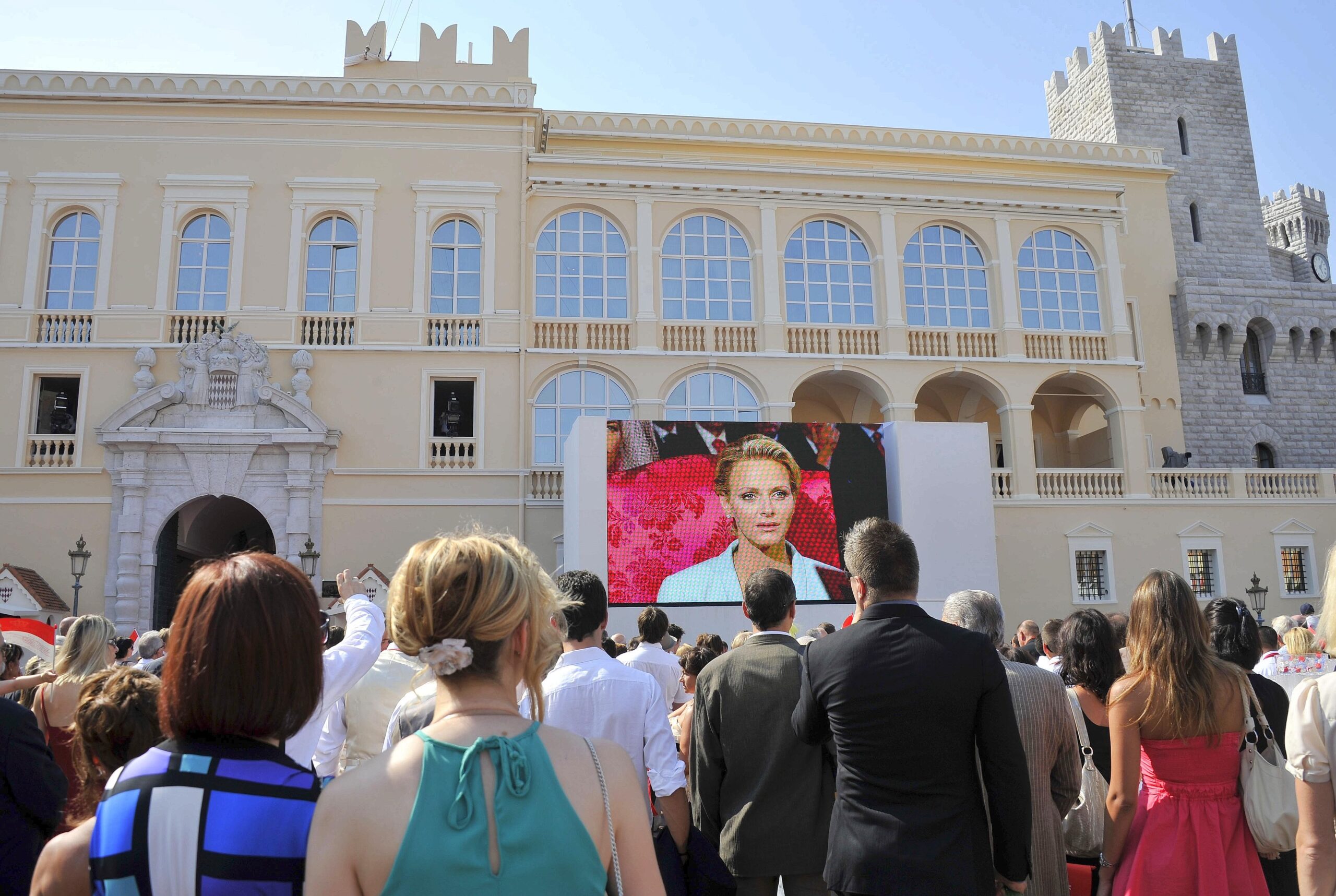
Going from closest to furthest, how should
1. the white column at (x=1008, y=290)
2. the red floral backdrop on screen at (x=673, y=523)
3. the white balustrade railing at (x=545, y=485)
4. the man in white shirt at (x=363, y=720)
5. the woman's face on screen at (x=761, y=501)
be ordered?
1. the man in white shirt at (x=363, y=720)
2. the red floral backdrop on screen at (x=673, y=523)
3. the woman's face on screen at (x=761, y=501)
4. the white balustrade railing at (x=545, y=485)
5. the white column at (x=1008, y=290)

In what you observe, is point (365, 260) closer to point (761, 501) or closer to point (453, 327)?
point (453, 327)

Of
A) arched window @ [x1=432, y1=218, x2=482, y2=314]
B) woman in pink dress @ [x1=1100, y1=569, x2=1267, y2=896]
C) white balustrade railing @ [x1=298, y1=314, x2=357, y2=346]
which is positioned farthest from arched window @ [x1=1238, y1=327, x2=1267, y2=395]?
woman in pink dress @ [x1=1100, y1=569, x2=1267, y2=896]

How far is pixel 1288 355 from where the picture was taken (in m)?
25.7

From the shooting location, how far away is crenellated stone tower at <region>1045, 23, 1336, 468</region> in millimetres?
24781

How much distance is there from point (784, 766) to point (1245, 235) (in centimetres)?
2800

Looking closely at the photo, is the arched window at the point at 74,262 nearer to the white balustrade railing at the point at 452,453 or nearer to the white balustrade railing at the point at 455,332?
the white balustrade railing at the point at 455,332

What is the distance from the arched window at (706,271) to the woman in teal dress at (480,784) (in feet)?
62.8

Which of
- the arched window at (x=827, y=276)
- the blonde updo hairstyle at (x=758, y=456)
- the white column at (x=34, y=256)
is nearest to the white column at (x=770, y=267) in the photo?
the arched window at (x=827, y=276)

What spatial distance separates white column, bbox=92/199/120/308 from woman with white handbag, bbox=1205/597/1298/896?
67.7 ft

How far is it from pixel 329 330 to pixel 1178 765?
18.9m

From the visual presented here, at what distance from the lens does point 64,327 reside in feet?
64.1

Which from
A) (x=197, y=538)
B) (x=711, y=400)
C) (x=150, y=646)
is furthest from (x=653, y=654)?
(x=197, y=538)

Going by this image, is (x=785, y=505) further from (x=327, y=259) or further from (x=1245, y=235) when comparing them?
(x=1245, y=235)

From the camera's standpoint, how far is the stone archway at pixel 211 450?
60.6 feet
